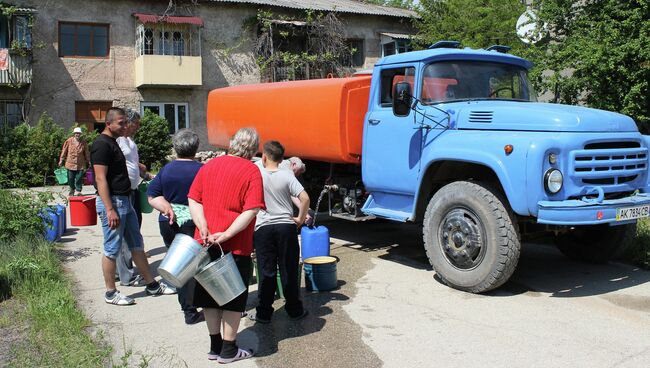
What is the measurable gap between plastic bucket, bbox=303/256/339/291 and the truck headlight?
2.23 m

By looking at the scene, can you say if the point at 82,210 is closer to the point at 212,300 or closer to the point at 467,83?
the point at 212,300

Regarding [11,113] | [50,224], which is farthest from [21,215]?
[11,113]

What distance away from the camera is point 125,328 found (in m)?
5.20

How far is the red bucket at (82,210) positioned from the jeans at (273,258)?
112 inches

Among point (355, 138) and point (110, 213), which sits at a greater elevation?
point (355, 138)

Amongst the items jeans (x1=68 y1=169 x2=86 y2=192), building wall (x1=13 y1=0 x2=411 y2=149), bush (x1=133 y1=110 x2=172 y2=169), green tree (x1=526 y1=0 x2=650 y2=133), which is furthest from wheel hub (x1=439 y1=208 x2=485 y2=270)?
building wall (x1=13 y1=0 x2=411 y2=149)

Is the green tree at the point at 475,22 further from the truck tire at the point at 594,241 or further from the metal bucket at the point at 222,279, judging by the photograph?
the metal bucket at the point at 222,279

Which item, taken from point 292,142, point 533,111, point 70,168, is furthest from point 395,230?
point 70,168

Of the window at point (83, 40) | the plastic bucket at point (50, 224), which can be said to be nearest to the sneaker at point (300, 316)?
the plastic bucket at point (50, 224)

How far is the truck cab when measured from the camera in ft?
18.1

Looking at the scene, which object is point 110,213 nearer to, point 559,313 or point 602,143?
point 559,313

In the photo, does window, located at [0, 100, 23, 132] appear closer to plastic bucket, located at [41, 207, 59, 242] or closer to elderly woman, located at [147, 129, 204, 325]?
plastic bucket, located at [41, 207, 59, 242]

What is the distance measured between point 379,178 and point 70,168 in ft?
30.3

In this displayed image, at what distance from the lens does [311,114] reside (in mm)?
8125
